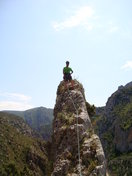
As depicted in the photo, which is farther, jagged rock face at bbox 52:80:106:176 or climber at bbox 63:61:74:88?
climber at bbox 63:61:74:88

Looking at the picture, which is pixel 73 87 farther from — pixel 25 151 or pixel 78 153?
pixel 25 151

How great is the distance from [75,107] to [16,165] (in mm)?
163776

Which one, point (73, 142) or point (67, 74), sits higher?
point (67, 74)

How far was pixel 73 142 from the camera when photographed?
1427 cm

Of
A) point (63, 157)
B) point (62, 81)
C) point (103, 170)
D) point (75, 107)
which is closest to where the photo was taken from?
point (103, 170)

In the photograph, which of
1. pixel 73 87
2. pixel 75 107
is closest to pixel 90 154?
pixel 75 107

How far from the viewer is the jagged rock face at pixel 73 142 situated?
12727 mm

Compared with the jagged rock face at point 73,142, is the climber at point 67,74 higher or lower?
higher

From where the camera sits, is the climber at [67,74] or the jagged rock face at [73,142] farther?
the climber at [67,74]

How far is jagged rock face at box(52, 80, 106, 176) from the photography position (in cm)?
1273

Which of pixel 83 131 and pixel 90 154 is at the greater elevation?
pixel 83 131

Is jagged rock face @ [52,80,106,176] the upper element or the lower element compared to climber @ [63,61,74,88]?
lower

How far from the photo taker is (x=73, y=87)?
19.2 meters

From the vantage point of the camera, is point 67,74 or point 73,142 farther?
point 67,74
